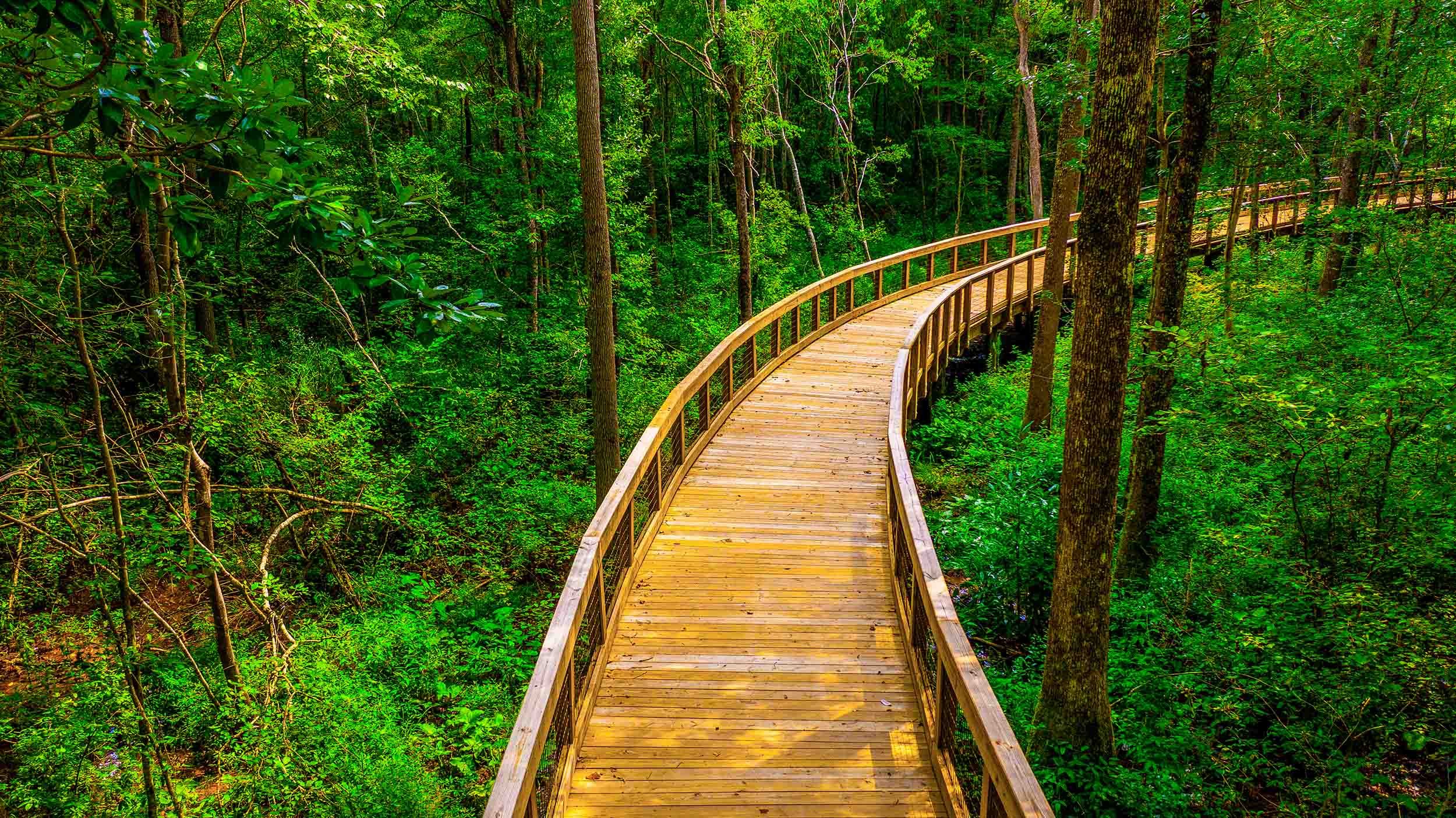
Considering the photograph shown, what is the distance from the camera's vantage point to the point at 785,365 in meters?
12.2

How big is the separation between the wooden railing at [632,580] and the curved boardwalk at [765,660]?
0.55ft

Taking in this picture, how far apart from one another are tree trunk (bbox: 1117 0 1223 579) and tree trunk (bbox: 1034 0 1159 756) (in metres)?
1.64

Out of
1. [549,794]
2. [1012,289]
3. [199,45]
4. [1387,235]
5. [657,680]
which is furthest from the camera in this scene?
[1012,289]

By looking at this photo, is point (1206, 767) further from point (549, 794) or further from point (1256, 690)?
point (549, 794)

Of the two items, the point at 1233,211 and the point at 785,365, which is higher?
the point at 1233,211

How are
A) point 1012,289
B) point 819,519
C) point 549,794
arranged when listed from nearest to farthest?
point 549,794, point 819,519, point 1012,289

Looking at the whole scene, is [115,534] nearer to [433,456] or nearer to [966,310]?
[433,456]

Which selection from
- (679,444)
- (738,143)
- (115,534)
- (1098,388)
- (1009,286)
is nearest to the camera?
(1098,388)

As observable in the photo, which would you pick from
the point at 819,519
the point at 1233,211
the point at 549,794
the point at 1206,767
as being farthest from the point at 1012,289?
the point at 549,794

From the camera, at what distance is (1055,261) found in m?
11.2

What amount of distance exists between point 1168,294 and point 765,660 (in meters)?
5.68

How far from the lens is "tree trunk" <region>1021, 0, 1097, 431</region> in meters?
10.0

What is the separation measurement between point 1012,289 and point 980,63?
1673 centimetres

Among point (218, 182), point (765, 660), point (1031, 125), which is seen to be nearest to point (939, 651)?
point (765, 660)
